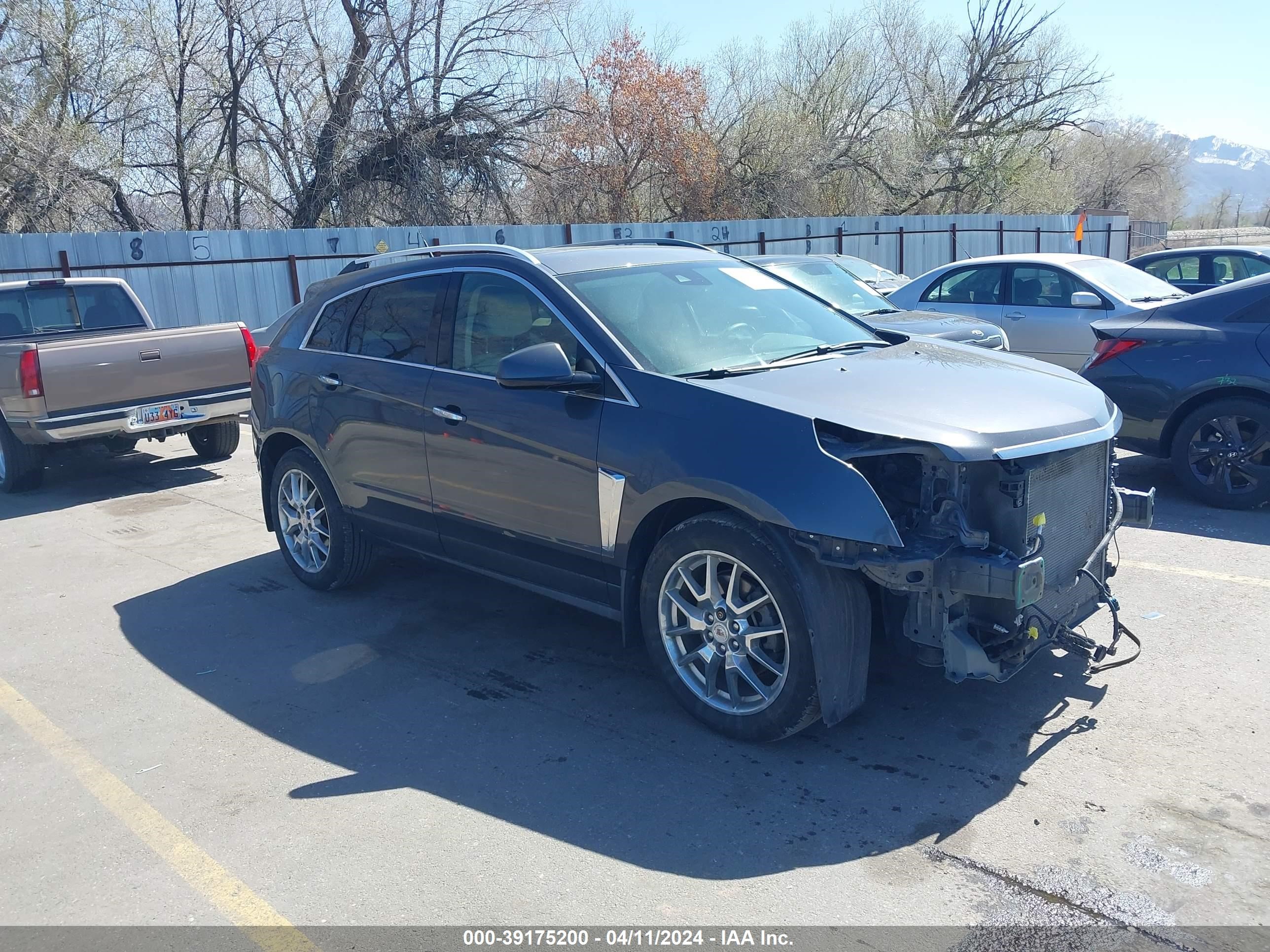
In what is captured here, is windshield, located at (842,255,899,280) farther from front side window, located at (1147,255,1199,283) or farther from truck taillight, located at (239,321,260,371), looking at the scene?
truck taillight, located at (239,321,260,371)

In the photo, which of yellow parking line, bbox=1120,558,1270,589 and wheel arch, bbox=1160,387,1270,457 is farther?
wheel arch, bbox=1160,387,1270,457

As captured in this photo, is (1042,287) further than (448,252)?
Yes

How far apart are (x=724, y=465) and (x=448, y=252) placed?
87.6 inches

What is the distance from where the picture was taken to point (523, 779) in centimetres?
399

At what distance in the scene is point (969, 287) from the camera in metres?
11.5

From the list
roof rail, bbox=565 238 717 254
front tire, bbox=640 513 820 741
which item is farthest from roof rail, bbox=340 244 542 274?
front tire, bbox=640 513 820 741

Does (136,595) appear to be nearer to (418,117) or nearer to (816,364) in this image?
(816,364)

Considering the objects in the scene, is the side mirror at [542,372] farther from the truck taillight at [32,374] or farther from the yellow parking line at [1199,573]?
the truck taillight at [32,374]

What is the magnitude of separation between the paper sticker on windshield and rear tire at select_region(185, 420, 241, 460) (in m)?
6.69

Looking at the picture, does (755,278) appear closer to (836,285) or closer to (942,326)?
(942,326)

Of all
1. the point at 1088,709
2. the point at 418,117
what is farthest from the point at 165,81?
the point at 1088,709

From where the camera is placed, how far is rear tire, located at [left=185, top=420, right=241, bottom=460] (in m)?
10.5

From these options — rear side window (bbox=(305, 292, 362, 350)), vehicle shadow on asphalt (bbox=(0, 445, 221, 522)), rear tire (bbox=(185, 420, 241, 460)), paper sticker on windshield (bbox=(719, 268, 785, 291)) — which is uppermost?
paper sticker on windshield (bbox=(719, 268, 785, 291))

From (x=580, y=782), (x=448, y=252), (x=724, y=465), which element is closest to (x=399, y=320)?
(x=448, y=252)
